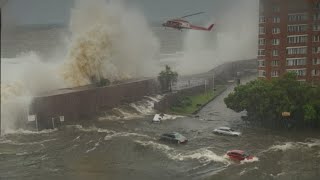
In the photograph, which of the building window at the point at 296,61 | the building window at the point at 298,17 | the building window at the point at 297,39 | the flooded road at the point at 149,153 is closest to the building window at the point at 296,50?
the building window at the point at 297,39

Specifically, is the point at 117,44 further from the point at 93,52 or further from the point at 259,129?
the point at 259,129

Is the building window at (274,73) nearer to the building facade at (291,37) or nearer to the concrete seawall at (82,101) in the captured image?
the building facade at (291,37)

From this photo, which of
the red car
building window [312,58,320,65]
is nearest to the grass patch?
building window [312,58,320,65]

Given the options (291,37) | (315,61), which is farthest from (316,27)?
(315,61)

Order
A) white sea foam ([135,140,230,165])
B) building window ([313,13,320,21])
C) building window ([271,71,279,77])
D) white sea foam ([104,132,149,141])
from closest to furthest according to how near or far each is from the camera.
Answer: white sea foam ([135,140,230,165]), white sea foam ([104,132,149,141]), building window ([313,13,320,21]), building window ([271,71,279,77])

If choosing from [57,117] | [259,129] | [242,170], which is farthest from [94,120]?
[242,170]

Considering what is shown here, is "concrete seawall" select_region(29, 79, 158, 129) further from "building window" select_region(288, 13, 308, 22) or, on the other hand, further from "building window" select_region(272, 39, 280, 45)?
"building window" select_region(288, 13, 308, 22)

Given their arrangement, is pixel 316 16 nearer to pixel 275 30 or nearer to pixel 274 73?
pixel 275 30
